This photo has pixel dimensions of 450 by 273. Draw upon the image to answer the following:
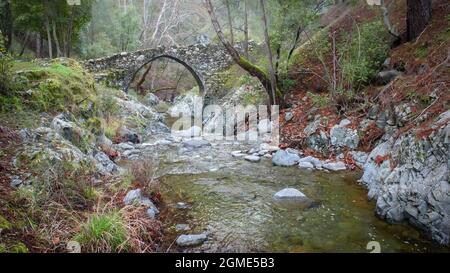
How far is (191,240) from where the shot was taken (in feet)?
12.6

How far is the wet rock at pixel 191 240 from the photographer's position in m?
3.78

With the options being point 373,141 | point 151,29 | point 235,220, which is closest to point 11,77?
point 235,220

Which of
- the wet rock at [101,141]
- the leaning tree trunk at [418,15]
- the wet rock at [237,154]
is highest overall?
the leaning tree trunk at [418,15]

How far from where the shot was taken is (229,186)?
573 cm

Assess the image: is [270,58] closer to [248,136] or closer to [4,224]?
[248,136]

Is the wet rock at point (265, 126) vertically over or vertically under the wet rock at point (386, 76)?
under

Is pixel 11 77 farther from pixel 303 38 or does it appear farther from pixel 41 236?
pixel 303 38

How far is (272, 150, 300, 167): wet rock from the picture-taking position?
22.6 ft

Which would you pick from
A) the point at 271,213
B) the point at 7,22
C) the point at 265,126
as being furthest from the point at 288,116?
the point at 7,22

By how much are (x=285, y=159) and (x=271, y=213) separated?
2471 mm

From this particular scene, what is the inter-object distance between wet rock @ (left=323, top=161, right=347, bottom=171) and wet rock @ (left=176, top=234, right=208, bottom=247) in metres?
3.30

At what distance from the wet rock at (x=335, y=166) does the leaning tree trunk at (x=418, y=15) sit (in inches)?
149

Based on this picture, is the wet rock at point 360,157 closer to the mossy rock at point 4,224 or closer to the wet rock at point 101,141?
the wet rock at point 101,141

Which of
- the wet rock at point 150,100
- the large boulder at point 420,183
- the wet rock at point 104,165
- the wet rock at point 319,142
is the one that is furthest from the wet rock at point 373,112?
the wet rock at point 150,100
